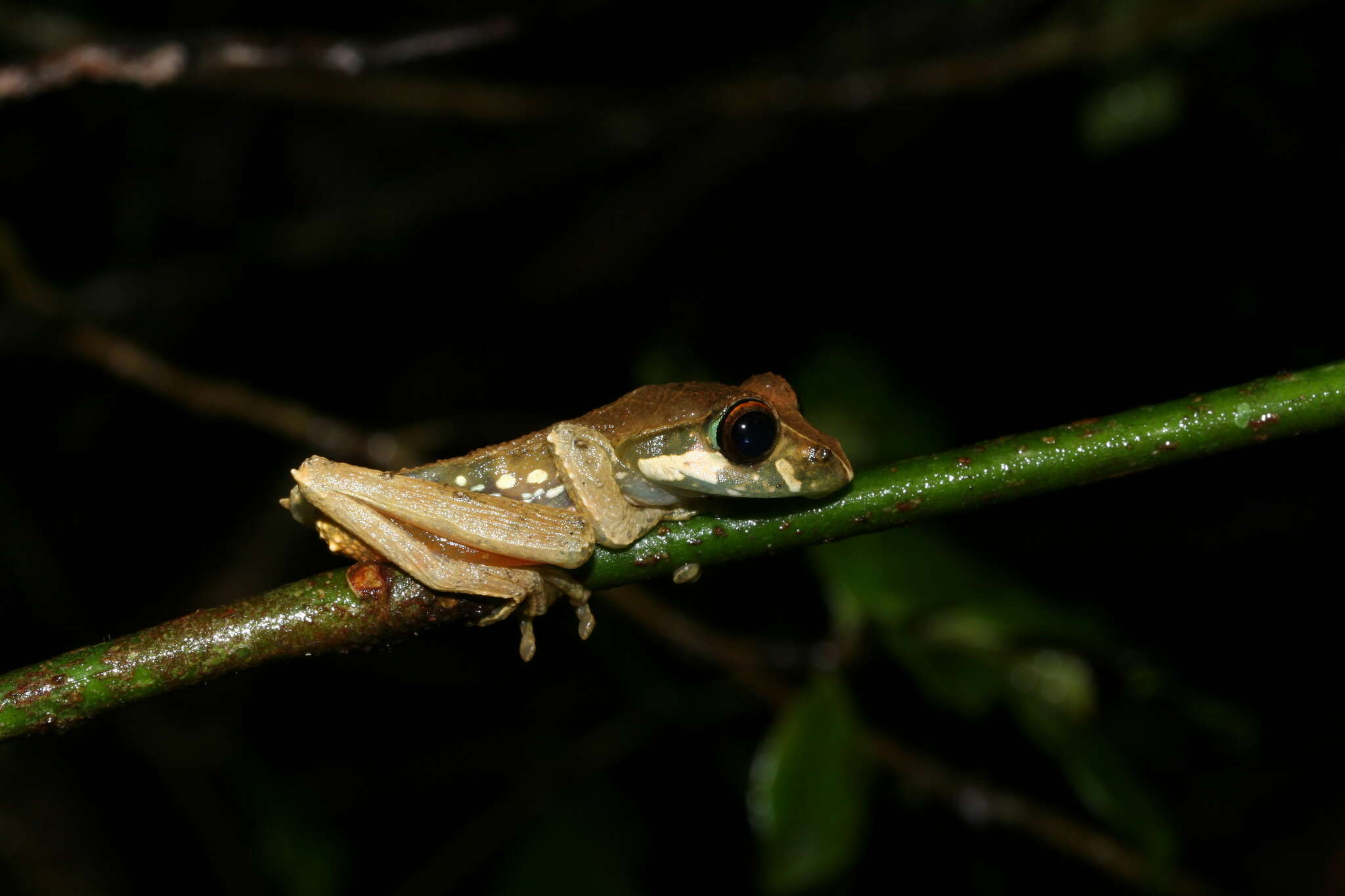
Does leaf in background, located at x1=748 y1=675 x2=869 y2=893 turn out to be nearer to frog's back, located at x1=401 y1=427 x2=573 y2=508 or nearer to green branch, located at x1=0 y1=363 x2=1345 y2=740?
frog's back, located at x1=401 y1=427 x2=573 y2=508

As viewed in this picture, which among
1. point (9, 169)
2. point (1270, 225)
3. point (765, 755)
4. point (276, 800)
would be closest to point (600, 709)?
point (276, 800)

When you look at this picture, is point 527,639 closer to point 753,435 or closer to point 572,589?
point 572,589

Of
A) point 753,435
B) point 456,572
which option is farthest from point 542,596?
point 753,435

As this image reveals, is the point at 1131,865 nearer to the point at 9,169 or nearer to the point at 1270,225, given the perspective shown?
the point at 1270,225

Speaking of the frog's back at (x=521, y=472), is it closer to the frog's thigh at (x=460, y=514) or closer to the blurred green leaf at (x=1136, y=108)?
the frog's thigh at (x=460, y=514)

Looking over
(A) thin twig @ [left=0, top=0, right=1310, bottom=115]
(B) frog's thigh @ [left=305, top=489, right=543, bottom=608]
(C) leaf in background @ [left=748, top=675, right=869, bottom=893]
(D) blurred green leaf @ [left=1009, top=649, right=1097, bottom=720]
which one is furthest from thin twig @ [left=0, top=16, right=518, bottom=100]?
(D) blurred green leaf @ [left=1009, top=649, right=1097, bottom=720]

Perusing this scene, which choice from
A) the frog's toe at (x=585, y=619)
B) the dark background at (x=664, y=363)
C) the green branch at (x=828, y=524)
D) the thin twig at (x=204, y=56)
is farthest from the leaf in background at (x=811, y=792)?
the thin twig at (x=204, y=56)
